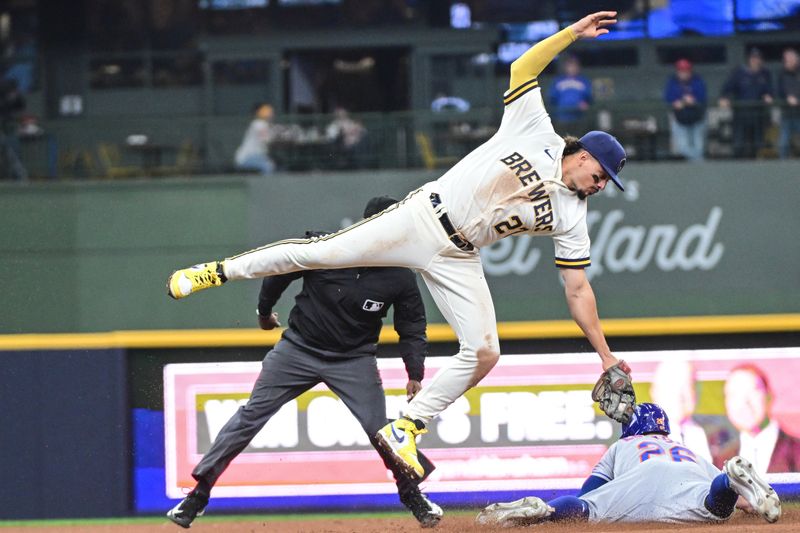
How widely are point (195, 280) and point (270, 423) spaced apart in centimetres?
197

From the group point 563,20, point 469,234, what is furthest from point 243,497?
point 563,20

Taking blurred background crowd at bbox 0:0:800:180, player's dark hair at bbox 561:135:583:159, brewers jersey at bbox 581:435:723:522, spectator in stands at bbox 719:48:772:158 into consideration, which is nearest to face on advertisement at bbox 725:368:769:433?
brewers jersey at bbox 581:435:723:522

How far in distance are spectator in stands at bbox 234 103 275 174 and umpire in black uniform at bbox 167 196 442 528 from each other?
821 cm

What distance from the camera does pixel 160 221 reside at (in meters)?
14.9

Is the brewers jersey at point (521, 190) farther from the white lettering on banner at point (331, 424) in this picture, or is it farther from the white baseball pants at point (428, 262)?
the white lettering on banner at point (331, 424)

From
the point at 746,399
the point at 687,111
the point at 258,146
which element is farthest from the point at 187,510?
the point at 687,111

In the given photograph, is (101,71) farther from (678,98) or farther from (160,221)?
(678,98)

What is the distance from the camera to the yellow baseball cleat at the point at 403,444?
637cm

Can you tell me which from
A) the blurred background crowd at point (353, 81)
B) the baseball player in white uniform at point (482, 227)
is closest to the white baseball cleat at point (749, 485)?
the baseball player in white uniform at point (482, 227)

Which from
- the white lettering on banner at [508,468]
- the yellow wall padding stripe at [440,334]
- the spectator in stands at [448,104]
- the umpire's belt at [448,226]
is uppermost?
the spectator in stands at [448,104]

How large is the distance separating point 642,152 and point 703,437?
743 cm

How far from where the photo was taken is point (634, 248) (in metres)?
15.1

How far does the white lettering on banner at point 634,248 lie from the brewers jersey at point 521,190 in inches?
340

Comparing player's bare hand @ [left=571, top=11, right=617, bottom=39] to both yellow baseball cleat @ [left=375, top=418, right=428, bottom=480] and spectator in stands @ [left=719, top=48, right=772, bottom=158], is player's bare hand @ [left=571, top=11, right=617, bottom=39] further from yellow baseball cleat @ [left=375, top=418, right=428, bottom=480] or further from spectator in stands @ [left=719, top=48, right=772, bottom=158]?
spectator in stands @ [left=719, top=48, right=772, bottom=158]
